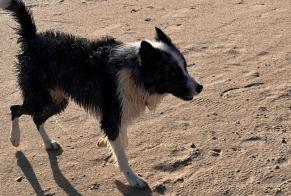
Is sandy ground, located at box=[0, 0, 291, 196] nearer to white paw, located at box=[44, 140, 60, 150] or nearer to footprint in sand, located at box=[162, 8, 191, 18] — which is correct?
white paw, located at box=[44, 140, 60, 150]

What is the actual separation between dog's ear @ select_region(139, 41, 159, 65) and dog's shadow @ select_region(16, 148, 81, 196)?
1.47 meters

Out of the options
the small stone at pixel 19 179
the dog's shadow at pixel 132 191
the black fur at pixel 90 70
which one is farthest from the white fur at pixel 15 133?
the dog's shadow at pixel 132 191

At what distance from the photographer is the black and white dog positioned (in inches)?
179

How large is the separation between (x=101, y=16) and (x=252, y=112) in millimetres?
4336

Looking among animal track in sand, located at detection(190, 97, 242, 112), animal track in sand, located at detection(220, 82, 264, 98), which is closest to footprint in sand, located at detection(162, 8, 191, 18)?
animal track in sand, located at detection(220, 82, 264, 98)

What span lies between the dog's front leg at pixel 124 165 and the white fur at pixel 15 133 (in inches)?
47.5

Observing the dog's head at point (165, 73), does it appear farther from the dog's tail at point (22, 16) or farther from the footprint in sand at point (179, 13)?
the footprint in sand at point (179, 13)

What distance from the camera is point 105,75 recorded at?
466 centimetres

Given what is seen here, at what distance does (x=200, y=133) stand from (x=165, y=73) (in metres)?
1.27

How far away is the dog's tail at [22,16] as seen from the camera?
5.10 metres

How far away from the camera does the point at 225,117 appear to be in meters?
5.79

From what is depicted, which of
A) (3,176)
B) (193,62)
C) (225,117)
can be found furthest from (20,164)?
(193,62)

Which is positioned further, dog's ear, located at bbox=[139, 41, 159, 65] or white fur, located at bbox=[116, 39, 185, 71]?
white fur, located at bbox=[116, 39, 185, 71]

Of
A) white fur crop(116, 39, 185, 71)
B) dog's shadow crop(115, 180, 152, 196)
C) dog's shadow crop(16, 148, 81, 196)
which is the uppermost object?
white fur crop(116, 39, 185, 71)
